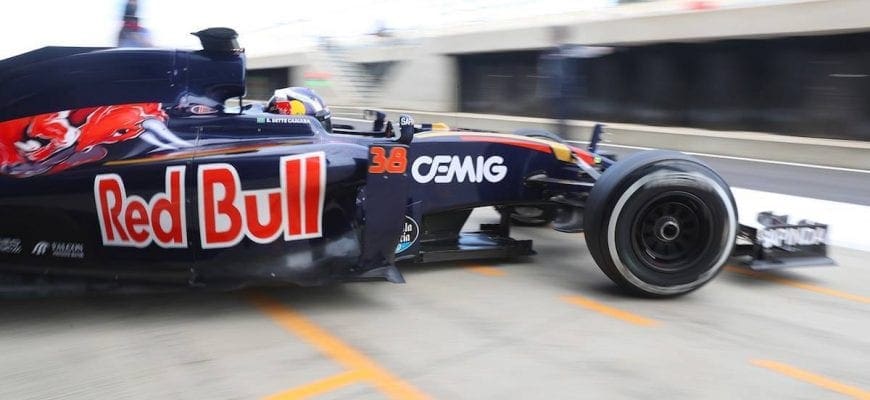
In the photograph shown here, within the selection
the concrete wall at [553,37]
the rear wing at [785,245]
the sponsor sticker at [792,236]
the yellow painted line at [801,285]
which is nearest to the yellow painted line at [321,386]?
the rear wing at [785,245]

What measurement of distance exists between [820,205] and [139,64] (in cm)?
737

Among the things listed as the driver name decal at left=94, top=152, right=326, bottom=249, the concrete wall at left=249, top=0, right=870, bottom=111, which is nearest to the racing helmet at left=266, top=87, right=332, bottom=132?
the driver name decal at left=94, top=152, right=326, bottom=249

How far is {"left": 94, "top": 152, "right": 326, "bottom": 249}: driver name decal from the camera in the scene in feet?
12.8

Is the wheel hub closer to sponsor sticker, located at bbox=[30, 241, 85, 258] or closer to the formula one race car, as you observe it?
the formula one race car

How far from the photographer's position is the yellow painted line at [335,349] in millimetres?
3266

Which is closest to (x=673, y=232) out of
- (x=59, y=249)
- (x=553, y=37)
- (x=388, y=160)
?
(x=388, y=160)

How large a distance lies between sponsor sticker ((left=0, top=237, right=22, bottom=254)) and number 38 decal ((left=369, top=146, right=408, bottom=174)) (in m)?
1.99

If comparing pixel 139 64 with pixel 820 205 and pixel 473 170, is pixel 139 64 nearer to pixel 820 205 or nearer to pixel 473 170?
pixel 473 170

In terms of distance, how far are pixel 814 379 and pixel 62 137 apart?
4189mm

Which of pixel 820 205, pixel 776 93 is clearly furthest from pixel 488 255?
pixel 776 93

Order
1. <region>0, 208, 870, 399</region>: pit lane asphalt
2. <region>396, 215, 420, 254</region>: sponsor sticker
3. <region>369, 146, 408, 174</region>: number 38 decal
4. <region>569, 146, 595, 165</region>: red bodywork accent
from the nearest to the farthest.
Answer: <region>0, 208, 870, 399</region>: pit lane asphalt → <region>369, 146, 408, 174</region>: number 38 decal → <region>396, 215, 420, 254</region>: sponsor sticker → <region>569, 146, 595, 165</region>: red bodywork accent

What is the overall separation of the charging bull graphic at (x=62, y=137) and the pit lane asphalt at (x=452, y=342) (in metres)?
0.92

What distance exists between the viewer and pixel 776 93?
640 inches

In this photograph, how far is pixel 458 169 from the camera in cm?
508
